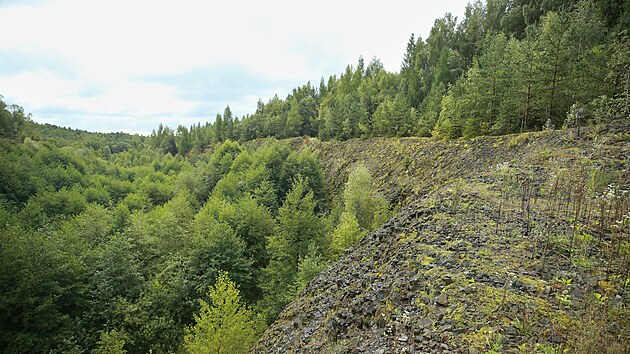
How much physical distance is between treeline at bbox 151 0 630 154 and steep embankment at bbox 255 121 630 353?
762cm

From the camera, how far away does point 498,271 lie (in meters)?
7.21

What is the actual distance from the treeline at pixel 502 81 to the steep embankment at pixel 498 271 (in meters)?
7.62

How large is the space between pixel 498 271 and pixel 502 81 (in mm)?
25036

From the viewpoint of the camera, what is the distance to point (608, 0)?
124 feet

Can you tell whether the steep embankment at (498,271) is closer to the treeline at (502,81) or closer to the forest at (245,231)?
the forest at (245,231)

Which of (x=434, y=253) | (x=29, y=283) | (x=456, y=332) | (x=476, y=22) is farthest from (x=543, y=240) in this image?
(x=476, y=22)

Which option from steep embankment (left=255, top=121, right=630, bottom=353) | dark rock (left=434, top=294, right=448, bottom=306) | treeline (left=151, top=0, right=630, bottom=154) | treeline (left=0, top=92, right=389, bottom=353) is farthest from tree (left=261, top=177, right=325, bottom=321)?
treeline (left=151, top=0, right=630, bottom=154)

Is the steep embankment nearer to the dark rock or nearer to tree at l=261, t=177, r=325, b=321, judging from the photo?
the dark rock

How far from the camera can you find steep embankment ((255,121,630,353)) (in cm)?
Result: 543

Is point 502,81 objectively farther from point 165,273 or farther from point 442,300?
point 165,273

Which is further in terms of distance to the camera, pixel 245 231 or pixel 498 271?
pixel 245 231

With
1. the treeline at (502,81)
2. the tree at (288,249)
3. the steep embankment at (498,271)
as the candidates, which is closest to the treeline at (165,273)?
the tree at (288,249)

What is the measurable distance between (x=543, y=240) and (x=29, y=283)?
1053 inches

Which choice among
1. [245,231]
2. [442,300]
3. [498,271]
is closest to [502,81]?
[498,271]
